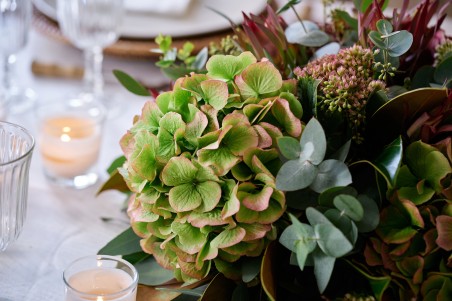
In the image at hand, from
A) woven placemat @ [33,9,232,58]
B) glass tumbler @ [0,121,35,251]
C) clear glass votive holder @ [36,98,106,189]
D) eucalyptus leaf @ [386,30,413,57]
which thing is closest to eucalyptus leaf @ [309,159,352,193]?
eucalyptus leaf @ [386,30,413,57]

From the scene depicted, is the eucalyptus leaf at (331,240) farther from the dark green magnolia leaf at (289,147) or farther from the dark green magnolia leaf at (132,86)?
the dark green magnolia leaf at (132,86)

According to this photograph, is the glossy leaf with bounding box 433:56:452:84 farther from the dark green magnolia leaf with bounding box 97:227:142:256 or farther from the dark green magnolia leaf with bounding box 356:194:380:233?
the dark green magnolia leaf with bounding box 97:227:142:256

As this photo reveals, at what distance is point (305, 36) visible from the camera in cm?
67

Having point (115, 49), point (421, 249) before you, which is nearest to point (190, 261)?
point (421, 249)

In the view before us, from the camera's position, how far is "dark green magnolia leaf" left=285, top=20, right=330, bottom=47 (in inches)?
→ 26.2

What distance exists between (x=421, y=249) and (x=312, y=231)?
0.29ft

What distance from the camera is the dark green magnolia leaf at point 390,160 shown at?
511mm

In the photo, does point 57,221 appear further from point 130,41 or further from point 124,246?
point 130,41

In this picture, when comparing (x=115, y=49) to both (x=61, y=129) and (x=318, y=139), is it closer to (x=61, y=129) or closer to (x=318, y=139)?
(x=61, y=129)

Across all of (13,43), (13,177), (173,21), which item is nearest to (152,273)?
(13,177)

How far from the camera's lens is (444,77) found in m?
0.62

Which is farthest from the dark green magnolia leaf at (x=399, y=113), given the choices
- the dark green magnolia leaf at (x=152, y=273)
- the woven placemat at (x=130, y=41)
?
the woven placemat at (x=130, y=41)

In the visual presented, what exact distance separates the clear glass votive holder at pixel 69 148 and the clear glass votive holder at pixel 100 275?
268mm

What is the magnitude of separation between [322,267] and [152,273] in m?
0.19
